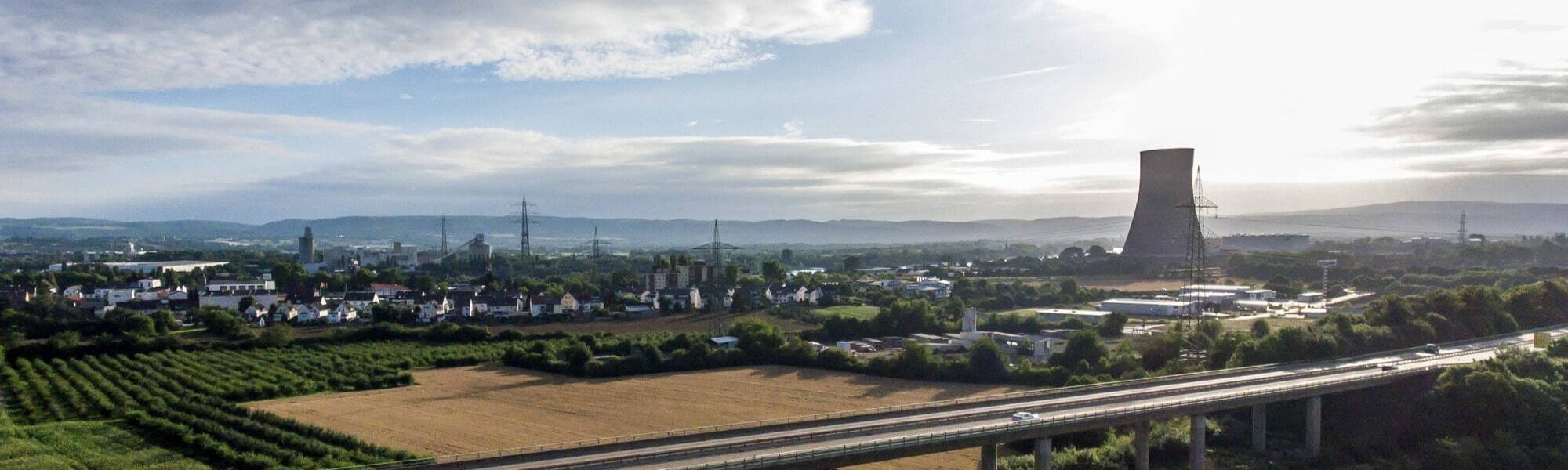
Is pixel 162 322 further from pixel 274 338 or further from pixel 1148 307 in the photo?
pixel 1148 307

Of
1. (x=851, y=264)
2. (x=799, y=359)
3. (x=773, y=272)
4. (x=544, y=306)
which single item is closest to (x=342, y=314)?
(x=544, y=306)

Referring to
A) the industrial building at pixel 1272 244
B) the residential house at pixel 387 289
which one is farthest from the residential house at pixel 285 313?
the industrial building at pixel 1272 244

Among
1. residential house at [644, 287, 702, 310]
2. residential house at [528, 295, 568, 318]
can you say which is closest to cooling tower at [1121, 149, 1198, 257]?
residential house at [644, 287, 702, 310]

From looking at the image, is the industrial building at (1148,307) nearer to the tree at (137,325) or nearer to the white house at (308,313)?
the white house at (308,313)

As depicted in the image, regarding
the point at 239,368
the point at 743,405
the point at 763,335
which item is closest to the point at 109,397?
the point at 239,368

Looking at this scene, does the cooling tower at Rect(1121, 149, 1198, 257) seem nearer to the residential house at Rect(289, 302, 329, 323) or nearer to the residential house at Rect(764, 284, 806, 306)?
the residential house at Rect(764, 284, 806, 306)

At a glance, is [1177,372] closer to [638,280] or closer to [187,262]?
[638,280]
